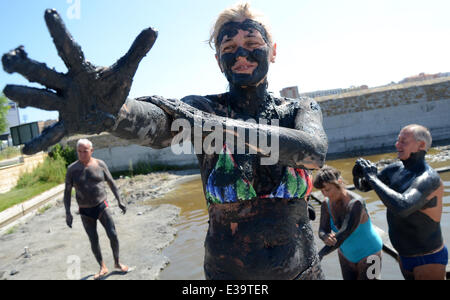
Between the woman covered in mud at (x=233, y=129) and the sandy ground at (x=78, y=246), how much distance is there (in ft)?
11.8

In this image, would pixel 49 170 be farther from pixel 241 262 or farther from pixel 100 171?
pixel 241 262

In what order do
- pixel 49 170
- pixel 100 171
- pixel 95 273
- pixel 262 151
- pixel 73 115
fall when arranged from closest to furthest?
pixel 73 115 → pixel 262 151 → pixel 95 273 → pixel 100 171 → pixel 49 170

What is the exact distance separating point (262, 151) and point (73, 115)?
27.9 inches

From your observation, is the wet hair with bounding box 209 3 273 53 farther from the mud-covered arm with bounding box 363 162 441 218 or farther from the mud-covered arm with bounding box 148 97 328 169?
the mud-covered arm with bounding box 363 162 441 218

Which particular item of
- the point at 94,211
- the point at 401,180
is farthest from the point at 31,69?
the point at 94,211

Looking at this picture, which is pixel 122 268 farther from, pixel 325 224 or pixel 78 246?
pixel 325 224

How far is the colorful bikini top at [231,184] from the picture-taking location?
1464mm

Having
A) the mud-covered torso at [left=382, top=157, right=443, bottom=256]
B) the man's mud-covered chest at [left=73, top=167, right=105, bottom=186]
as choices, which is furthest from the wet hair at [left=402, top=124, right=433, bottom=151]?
the man's mud-covered chest at [left=73, top=167, right=105, bottom=186]

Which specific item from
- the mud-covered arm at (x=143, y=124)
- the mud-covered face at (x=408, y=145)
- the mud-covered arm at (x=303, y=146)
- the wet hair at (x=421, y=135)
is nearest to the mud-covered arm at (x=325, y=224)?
the mud-covered face at (x=408, y=145)

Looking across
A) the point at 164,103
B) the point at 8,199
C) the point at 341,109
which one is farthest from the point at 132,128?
the point at 341,109

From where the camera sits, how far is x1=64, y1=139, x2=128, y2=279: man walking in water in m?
5.00

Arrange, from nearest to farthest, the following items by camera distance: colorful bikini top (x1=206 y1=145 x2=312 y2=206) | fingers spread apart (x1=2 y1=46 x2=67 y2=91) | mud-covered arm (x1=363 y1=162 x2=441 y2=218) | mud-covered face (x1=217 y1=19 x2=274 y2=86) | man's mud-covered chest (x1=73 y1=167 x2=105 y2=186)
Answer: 1. fingers spread apart (x1=2 y1=46 x2=67 y2=91)
2. colorful bikini top (x1=206 y1=145 x2=312 y2=206)
3. mud-covered face (x1=217 y1=19 x2=274 y2=86)
4. mud-covered arm (x1=363 y1=162 x2=441 y2=218)
5. man's mud-covered chest (x1=73 y1=167 x2=105 y2=186)

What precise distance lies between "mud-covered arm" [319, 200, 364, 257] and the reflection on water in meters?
1.35

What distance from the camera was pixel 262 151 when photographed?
1.23 metres
